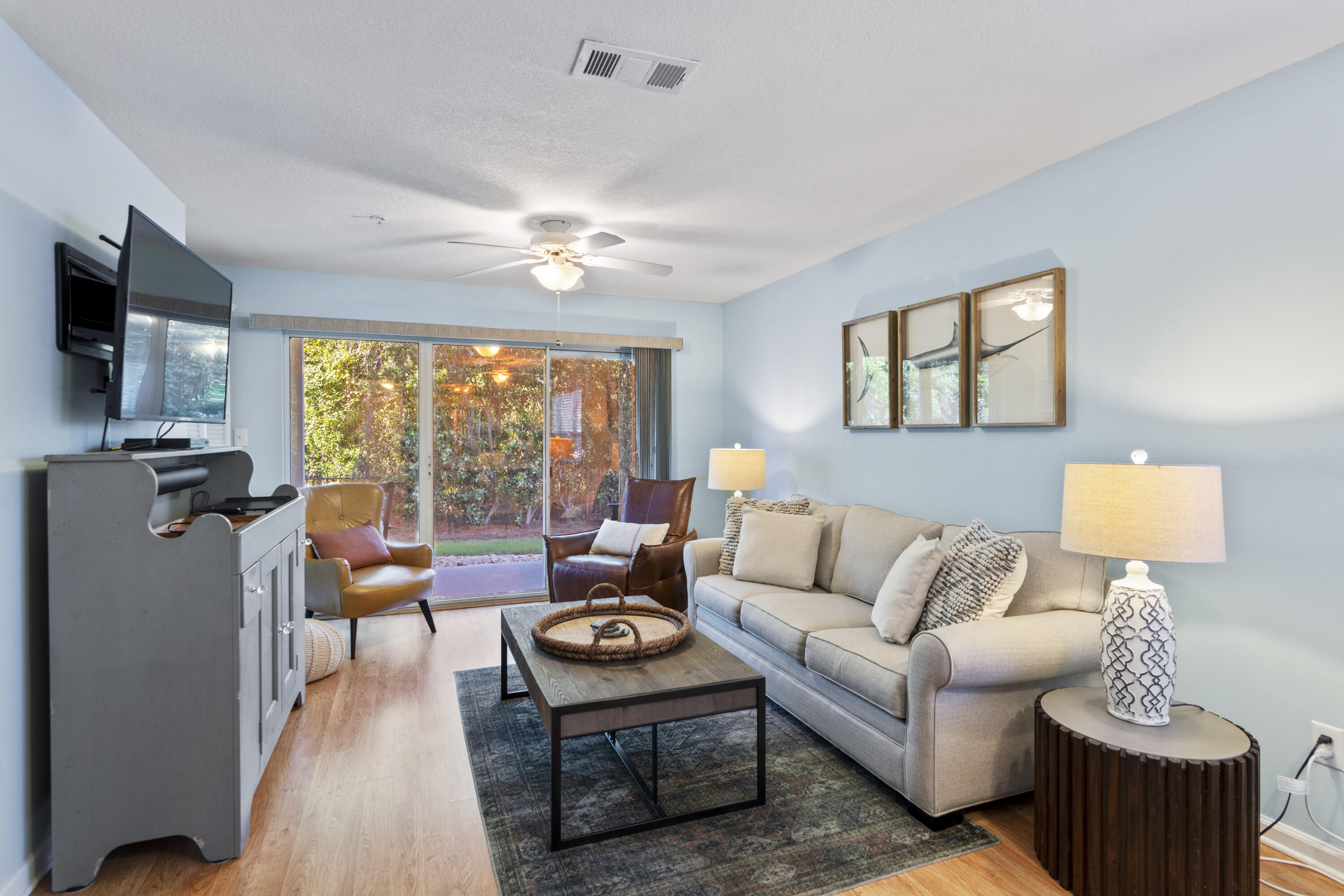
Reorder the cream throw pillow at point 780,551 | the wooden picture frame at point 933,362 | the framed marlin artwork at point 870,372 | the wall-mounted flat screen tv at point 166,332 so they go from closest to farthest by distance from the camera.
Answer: the wall-mounted flat screen tv at point 166,332, the wooden picture frame at point 933,362, the cream throw pillow at point 780,551, the framed marlin artwork at point 870,372

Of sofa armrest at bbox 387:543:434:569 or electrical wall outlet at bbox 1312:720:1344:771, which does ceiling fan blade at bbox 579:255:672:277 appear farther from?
electrical wall outlet at bbox 1312:720:1344:771

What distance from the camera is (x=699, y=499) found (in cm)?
577

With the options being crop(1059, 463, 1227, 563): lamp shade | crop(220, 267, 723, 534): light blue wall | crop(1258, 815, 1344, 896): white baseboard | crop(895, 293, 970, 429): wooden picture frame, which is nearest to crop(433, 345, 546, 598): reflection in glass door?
crop(220, 267, 723, 534): light blue wall

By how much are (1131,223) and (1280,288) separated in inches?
22.8

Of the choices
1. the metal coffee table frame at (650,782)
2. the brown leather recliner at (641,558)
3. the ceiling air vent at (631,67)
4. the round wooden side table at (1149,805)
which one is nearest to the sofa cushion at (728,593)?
the brown leather recliner at (641,558)

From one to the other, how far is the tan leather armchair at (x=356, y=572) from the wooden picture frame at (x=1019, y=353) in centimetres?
327

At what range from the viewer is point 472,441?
5.22 metres

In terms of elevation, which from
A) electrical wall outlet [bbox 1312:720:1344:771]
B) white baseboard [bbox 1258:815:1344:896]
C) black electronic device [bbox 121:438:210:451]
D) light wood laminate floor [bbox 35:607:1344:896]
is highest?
black electronic device [bbox 121:438:210:451]

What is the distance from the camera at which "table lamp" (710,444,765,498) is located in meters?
4.67

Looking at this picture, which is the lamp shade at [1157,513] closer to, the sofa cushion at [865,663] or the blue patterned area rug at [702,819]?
the sofa cushion at [865,663]

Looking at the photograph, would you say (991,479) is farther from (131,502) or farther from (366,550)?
(366,550)

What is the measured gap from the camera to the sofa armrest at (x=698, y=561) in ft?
13.1

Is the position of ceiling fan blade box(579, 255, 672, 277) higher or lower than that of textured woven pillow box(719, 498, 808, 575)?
higher

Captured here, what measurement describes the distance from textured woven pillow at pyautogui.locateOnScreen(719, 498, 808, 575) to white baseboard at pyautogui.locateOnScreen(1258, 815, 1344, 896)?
2252 mm
